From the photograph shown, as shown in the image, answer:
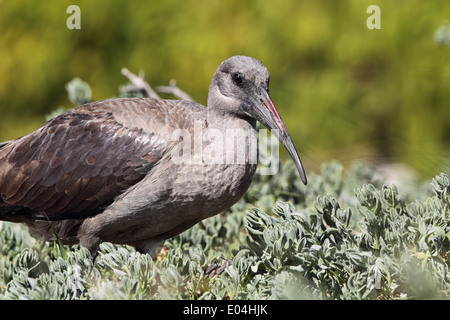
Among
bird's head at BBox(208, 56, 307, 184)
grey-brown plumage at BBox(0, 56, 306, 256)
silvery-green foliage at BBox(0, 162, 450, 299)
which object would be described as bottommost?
silvery-green foliage at BBox(0, 162, 450, 299)

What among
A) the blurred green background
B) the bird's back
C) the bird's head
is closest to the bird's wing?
the bird's back

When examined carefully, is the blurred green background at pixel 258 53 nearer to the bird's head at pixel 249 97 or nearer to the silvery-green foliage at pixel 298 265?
the bird's head at pixel 249 97

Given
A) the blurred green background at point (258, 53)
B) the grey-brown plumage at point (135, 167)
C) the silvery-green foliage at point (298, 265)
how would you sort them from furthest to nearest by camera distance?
the blurred green background at point (258, 53)
the grey-brown plumage at point (135, 167)
the silvery-green foliage at point (298, 265)

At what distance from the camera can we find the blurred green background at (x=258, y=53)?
6.84 metres

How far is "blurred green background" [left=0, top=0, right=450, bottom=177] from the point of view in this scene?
6844 millimetres

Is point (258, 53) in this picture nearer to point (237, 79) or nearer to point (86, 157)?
point (237, 79)

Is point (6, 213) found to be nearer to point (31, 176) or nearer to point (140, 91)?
point (31, 176)

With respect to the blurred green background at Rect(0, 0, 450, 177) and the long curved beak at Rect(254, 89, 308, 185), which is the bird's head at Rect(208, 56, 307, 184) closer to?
the long curved beak at Rect(254, 89, 308, 185)

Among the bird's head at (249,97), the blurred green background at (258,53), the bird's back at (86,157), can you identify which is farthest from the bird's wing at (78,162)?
the blurred green background at (258,53)

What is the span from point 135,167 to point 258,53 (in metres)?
3.43

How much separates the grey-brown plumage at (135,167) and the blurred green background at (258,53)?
273 centimetres

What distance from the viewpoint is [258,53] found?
699cm
